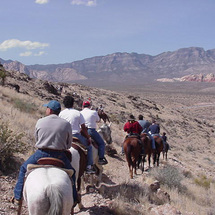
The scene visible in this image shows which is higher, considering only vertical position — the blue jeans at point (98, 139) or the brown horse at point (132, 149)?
the blue jeans at point (98, 139)

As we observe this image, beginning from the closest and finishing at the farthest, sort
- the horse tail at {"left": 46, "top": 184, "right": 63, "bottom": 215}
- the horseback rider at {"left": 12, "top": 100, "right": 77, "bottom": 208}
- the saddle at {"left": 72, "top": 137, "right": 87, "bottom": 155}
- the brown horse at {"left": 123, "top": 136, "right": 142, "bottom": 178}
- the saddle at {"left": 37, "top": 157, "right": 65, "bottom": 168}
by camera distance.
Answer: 1. the horse tail at {"left": 46, "top": 184, "right": 63, "bottom": 215}
2. the saddle at {"left": 37, "top": 157, "right": 65, "bottom": 168}
3. the horseback rider at {"left": 12, "top": 100, "right": 77, "bottom": 208}
4. the saddle at {"left": 72, "top": 137, "right": 87, "bottom": 155}
5. the brown horse at {"left": 123, "top": 136, "right": 142, "bottom": 178}

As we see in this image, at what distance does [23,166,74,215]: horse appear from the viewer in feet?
12.7

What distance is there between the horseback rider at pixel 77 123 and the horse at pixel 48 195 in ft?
7.51

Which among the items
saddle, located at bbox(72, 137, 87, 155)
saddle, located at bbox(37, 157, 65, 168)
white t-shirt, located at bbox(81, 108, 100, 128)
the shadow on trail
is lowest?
the shadow on trail

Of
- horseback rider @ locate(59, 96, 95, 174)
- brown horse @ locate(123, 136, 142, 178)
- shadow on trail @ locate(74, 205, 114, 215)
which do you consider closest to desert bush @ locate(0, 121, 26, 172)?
horseback rider @ locate(59, 96, 95, 174)

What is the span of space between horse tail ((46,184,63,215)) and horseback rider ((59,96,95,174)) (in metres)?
2.56

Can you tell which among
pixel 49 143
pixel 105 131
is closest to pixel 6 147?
pixel 49 143

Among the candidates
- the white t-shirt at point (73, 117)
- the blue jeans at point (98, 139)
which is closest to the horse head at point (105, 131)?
the blue jeans at point (98, 139)

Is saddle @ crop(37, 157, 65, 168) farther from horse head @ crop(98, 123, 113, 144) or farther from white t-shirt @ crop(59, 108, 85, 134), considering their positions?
horse head @ crop(98, 123, 113, 144)

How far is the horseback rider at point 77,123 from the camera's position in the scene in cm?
632

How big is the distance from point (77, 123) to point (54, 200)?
272 centimetres

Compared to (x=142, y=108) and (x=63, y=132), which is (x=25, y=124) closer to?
(x=63, y=132)

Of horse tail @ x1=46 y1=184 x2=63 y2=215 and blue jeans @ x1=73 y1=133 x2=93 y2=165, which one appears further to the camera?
blue jeans @ x1=73 y1=133 x2=93 y2=165

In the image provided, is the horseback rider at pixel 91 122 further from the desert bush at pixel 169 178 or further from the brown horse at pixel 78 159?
the desert bush at pixel 169 178
